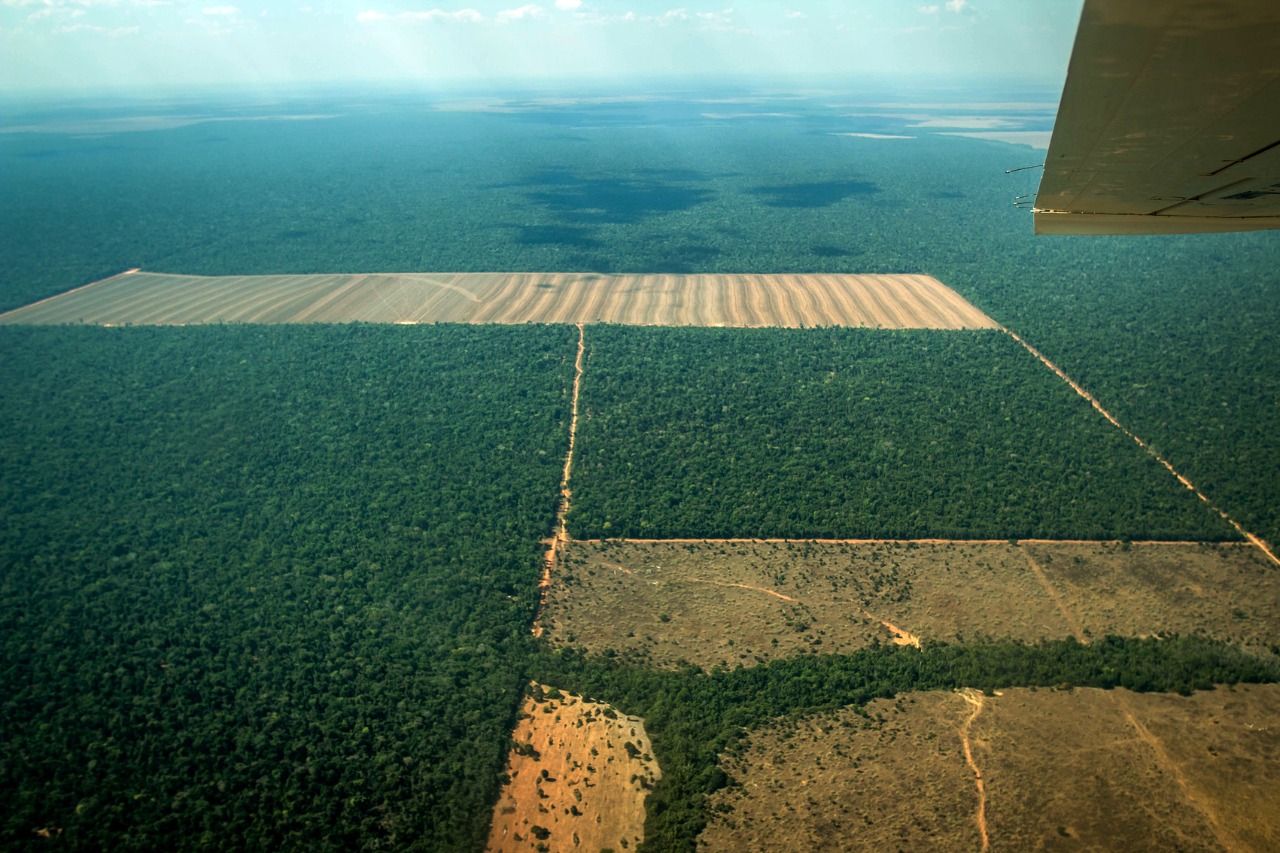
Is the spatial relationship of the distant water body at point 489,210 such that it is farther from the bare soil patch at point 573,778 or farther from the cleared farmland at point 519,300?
the bare soil patch at point 573,778

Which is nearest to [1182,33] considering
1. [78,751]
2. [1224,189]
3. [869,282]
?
[1224,189]

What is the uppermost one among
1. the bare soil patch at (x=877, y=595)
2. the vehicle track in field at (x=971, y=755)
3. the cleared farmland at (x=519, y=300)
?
the cleared farmland at (x=519, y=300)

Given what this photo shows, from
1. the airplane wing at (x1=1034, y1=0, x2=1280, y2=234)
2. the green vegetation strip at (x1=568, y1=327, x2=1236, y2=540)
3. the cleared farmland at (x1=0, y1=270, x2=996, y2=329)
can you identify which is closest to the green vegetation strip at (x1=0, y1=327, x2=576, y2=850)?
the green vegetation strip at (x1=568, y1=327, x2=1236, y2=540)

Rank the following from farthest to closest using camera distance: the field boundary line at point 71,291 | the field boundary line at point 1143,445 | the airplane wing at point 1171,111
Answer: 1. the field boundary line at point 71,291
2. the field boundary line at point 1143,445
3. the airplane wing at point 1171,111

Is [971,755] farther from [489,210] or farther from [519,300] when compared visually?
[489,210]

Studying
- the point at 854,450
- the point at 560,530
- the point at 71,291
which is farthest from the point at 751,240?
the point at 71,291

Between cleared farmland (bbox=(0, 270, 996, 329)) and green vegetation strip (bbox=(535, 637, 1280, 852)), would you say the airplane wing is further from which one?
cleared farmland (bbox=(0, 270, 996, 329))

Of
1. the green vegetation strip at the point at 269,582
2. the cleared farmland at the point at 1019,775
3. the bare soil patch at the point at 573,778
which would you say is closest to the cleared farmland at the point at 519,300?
the green vegetation strip at the point at 269,582
